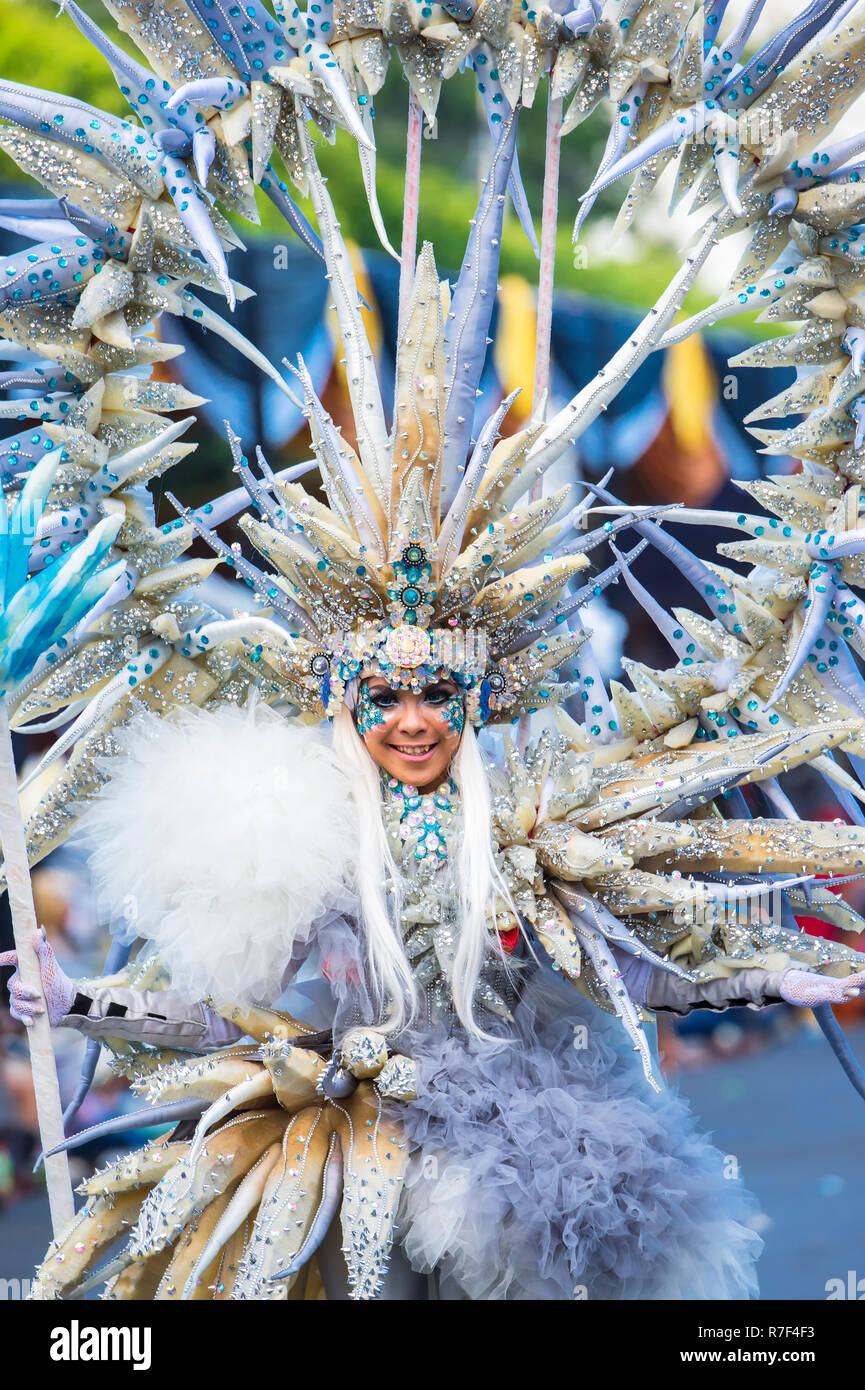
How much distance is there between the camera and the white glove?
2.79 m

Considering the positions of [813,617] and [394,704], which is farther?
[813,617]

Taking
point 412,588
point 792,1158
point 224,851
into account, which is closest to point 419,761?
point 412,588

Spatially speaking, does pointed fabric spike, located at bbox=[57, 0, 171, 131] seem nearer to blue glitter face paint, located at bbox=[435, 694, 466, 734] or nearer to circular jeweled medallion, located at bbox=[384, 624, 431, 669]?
circular jeweled medallion, located at bbox=[384, 624, 431, 669]

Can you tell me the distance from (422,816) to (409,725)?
192 millimetres

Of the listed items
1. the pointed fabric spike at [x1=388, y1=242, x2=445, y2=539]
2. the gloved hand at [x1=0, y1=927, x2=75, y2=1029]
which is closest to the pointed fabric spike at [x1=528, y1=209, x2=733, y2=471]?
the pointed fabric spike at [x1=388, y1=242, x2=445, y2=539]

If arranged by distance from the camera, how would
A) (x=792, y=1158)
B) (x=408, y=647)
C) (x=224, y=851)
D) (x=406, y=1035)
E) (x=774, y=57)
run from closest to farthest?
(x=224, y=851) → (x=406, y=1035) → (x=408, y=647) → (x=774, y=57) → (x=792, y=1158)

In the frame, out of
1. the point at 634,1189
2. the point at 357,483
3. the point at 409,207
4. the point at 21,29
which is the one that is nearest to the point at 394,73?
the point at 21,29

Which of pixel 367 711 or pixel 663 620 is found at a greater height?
pixel 663 620

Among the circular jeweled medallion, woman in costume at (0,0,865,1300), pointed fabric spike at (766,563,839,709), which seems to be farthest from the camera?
pointed fabric spike at (766,563,839,709)

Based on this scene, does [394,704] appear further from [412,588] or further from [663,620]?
[663,620]

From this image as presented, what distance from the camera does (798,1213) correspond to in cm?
493

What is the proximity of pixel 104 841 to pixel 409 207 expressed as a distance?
1556 mm

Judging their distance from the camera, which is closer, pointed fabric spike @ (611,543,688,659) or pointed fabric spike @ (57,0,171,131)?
pointed fabric spike @ (57,0,171,131)

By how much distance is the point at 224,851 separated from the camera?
9.15 feet
